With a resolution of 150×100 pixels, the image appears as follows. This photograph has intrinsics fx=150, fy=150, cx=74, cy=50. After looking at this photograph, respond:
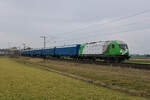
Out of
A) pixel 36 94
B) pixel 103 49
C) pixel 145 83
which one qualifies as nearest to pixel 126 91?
pixel 145 83

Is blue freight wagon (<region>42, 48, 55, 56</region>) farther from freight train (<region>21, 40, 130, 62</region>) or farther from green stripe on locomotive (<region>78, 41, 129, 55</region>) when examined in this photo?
green stripe on locomotive (<region>78, 41, 129, 55</region>)

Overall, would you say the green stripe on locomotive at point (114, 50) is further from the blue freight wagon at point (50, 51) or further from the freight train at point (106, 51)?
the blue freight wagon at point (50, 51)

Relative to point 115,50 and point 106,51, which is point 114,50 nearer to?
point 115,50

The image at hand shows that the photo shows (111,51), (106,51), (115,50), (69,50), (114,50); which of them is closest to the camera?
(115,50)

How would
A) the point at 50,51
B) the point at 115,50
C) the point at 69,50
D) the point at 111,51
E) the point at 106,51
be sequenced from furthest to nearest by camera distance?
the point at 50,51 → the point at 69,50 → the point at 106,51 → the point at 111,51 → the point at 115,50

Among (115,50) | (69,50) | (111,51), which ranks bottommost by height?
(111,51)

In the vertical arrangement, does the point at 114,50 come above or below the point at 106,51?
above

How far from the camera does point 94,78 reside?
46.4 feet

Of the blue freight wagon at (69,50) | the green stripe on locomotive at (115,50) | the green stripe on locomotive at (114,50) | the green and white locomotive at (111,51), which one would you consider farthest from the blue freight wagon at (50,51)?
the green stripe on locomotive at (115,50)

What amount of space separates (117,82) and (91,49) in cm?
1712

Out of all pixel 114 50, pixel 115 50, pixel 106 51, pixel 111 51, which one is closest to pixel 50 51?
pixel 106 51

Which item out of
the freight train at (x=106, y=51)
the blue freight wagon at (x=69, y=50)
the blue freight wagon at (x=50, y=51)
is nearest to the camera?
the freight train at (x=106, y=51)

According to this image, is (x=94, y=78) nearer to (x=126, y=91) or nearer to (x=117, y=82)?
(x=117, y=82)

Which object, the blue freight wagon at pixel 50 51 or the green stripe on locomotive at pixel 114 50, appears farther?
the blue freight wagon at pixel 50 51
